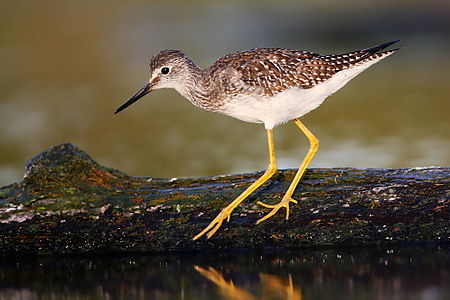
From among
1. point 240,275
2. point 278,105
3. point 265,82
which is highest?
point 265,82

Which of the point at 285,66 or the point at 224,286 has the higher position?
the point at 285,66

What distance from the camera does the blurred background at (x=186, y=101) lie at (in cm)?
1290

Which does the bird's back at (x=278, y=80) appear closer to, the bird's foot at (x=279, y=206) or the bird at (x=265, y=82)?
the bird at (x=265, y=82)

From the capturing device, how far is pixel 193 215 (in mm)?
7898

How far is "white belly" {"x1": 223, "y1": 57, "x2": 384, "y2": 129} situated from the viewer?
8.28m

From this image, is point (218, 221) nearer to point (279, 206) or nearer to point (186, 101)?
point (279, 206)

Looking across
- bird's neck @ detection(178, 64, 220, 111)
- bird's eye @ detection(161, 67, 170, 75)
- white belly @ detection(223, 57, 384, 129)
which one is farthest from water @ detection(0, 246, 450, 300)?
bird's eye @ detection(161, 67, 170, 75)

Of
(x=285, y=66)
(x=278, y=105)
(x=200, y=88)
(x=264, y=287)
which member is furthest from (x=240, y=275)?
(x=285, y=66)

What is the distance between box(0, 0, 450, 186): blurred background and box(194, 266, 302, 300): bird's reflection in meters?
5.06

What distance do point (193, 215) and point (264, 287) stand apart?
1303mm

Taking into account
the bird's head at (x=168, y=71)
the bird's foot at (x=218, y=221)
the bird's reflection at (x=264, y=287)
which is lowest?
the bird's reflection at (x=264, y=287)

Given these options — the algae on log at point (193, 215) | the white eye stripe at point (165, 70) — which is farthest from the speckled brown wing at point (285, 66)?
the algae on log at point (193, 215)

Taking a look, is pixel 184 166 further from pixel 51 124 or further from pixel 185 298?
pixel 185 298

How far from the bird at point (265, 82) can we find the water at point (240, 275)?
0.50m
